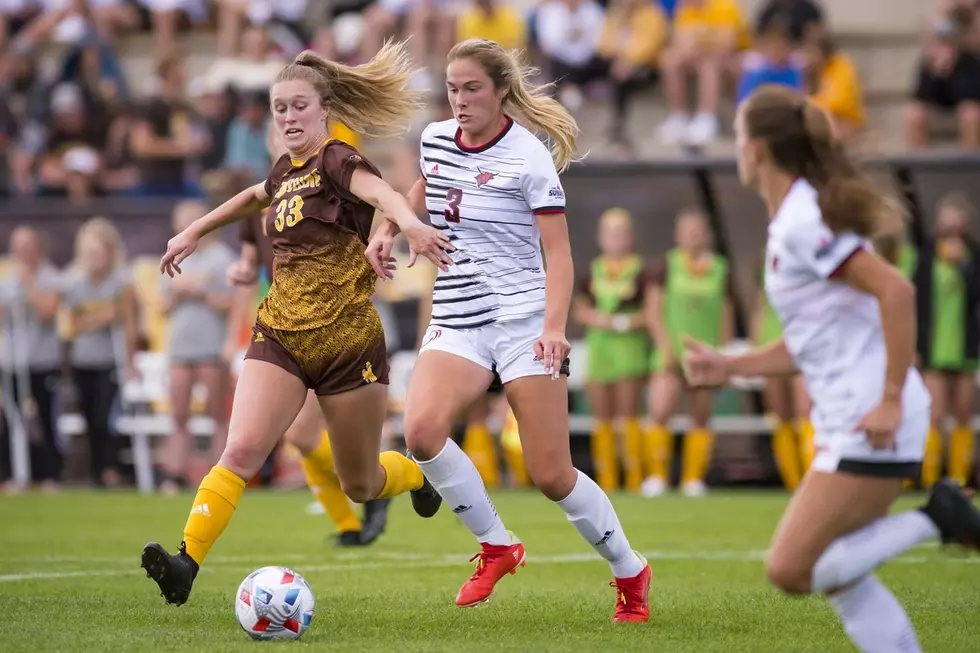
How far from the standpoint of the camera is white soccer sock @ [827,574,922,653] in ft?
14.8

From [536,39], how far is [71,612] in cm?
1163

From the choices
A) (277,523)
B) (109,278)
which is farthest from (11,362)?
(277,523)

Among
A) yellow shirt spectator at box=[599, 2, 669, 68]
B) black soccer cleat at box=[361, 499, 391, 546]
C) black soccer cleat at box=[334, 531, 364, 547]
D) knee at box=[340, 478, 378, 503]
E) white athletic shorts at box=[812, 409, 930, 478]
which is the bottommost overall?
black soccer cleat at box=[334, 531, 364, 547]

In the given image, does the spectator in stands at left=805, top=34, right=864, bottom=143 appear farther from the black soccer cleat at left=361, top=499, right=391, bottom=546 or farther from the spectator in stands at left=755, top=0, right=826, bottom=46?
the black soccer cleat at left=361, top=499, right=391, bottom=546

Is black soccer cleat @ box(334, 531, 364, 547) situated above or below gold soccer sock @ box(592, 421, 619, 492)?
above

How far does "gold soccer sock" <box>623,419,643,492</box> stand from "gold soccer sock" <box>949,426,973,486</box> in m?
2.88

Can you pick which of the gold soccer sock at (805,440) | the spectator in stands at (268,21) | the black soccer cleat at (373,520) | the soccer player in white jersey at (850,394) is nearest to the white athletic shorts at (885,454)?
the soccer player in white jersey at (850,394)

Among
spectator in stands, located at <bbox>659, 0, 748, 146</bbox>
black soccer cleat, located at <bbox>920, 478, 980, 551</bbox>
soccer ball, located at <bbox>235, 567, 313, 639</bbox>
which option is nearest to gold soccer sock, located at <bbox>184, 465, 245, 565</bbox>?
soccer ball, located at <bbox>235, 567, 313, 639</bbox>

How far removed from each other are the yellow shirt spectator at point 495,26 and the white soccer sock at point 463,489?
10871 millimetres

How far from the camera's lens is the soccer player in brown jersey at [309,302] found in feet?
19.8

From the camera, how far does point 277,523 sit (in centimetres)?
1105

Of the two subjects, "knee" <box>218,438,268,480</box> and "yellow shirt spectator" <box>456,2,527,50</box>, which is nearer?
"knee" <box>218,438,268,480</box>

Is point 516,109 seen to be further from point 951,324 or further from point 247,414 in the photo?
point 951,324

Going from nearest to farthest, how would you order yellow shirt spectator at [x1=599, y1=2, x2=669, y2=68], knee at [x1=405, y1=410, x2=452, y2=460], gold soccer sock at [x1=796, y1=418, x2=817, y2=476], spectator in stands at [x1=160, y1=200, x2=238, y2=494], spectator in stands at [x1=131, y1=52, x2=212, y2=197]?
knee at [x1=405, y1=410, x2=452, y2=460] < gold soccer sock at [x1=796, y1=418, x2=817, y2=476] < spectator in stands at [x1=160, y1=200, x2=238, y2=494] < yellow shirt spectator at [x1=599, y1=2, x2=669, y2=68] < spectator in stands at [x1=131, y1=52, x2=212, y2=197]
